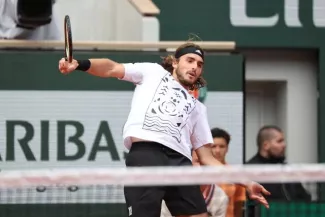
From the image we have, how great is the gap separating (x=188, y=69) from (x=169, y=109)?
36 cm

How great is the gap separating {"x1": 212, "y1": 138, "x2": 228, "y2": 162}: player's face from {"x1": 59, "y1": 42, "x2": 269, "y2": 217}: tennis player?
187cm

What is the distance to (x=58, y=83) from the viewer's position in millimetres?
11008

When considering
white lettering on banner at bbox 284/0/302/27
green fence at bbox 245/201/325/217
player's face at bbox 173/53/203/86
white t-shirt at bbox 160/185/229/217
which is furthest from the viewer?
white lettering on banner at bbox 284/0/302/27

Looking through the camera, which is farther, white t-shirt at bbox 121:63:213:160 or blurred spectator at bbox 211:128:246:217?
blurred spectator at bbox 211:128:246:217

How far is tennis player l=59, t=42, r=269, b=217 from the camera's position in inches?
307

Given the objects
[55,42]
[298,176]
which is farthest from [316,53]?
[298,176]

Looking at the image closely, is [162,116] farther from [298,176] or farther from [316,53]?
[316,53]

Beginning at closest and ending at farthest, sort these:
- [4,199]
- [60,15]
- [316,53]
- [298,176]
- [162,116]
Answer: [298,176]
[162,116]
[4,199]
[60,15]
[316,53]

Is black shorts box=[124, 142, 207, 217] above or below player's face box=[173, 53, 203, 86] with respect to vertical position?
below

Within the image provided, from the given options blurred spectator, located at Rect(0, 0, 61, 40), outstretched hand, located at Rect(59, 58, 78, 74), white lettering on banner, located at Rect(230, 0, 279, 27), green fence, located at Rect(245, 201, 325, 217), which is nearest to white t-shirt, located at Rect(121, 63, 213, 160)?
outstretched hand, located at Rect(59, 58, 78, 74)

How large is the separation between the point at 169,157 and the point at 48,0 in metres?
3.71

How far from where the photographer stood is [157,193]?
25.6ft

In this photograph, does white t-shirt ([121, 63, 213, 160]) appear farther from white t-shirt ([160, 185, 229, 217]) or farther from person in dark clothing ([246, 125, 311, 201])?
person in dark clothing ([246, 125, 311, 201])

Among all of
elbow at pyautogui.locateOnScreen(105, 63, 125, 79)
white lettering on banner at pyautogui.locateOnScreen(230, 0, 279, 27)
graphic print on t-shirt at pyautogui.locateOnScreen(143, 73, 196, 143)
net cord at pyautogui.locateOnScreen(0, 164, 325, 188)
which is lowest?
net cord at pyautogui.locateOnScreen(0, 164, 325, 188)
